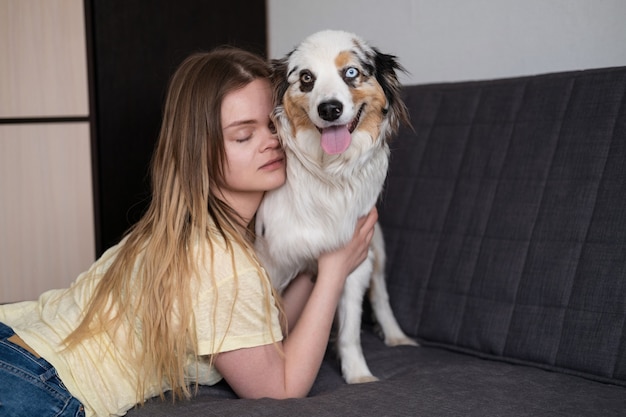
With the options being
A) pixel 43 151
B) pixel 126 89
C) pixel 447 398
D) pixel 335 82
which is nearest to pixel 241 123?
pixel 335 82

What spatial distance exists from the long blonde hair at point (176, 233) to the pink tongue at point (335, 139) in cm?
25

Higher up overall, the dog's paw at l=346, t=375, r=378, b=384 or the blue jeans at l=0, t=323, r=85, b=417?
the blue jeans at l=0, t=323, r=85, b=417

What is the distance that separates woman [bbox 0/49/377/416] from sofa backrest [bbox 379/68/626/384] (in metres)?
0.51

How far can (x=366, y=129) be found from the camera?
188 cm

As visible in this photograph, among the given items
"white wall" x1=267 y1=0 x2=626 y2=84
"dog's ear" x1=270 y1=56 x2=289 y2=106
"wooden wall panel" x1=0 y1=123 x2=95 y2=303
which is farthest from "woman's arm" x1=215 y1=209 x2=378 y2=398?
"wooden wall panel" x1=0 y1=123 x2=95 y2=303

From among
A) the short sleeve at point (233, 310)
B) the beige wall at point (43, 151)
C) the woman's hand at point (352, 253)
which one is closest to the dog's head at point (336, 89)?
the woman's hand at point (352, 253)

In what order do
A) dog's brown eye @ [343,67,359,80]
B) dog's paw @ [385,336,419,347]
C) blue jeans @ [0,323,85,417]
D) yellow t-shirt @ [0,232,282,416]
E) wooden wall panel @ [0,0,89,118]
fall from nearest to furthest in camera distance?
blue jeans @ [0,323,85,417], yellow t-shirt @ [0,232,282,416], dog's brown eye @ [343,67,359,80], dog's paw @ [385,336,419,347], wooden wall panel @ [0,0,89,118]

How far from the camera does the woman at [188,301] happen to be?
63.2 inches

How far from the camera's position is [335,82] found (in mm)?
1793

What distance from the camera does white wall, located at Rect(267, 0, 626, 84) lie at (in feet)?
7.72

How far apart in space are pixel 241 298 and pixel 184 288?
133mm

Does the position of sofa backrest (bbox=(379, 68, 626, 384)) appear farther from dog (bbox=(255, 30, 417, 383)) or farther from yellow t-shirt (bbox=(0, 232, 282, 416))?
yellow t-shirt (bbox=(0, 232, 282, 416))

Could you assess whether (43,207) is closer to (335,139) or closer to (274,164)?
(274,164)

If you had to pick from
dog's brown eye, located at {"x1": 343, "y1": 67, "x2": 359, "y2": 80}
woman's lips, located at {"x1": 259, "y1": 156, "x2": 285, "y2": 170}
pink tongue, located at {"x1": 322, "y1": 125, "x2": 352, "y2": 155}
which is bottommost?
woman's lips, located at {"x1": 259, "y1": 156, "x2": 285, "y2": 170}
